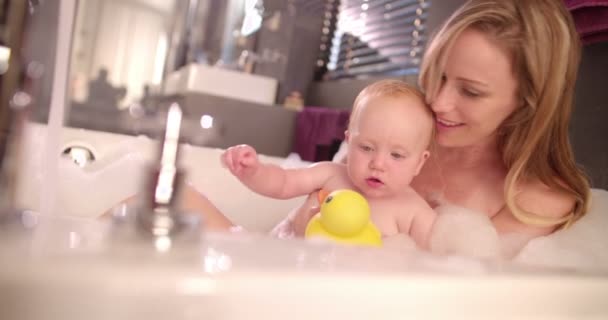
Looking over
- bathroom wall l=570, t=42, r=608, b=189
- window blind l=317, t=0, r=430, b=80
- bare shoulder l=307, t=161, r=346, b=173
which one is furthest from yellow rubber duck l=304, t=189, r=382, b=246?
window blind l=317, t=0, r=430, b=80

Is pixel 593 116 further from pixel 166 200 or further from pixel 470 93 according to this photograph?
pixel 166 200

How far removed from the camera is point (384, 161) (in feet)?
3.00

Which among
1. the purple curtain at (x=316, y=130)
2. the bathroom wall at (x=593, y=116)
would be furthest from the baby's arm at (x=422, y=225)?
the purple curtain at (x=316, y=130)

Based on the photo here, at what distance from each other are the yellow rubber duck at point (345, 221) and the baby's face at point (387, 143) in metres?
0.20

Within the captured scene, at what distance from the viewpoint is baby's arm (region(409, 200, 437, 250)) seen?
94 centimetres

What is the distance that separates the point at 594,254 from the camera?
972 mm

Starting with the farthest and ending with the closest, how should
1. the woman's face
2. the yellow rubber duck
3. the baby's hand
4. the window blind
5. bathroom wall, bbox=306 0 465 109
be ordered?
the window blind → bathroom wall, bbox=306 0 465 109 → the woman's face → the baby's hand → the yellow rubber duck

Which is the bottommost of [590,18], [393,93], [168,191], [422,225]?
[422,225]

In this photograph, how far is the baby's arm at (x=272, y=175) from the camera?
0.89m

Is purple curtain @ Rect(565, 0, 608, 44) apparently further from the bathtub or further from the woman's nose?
the bathtub

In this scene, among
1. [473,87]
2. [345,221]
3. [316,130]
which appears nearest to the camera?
[345,221]

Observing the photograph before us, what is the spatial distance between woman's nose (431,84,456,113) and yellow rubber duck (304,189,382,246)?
1.12 feet

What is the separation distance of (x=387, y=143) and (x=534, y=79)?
359 millimetres

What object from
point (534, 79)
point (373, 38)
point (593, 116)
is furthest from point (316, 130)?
point (534, 79)
